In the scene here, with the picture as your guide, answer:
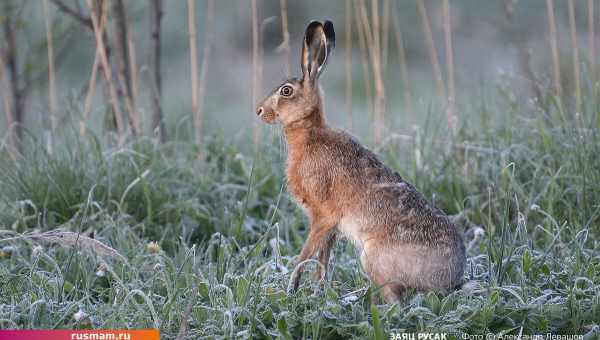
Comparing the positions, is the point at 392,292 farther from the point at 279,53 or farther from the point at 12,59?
the point at 279,53

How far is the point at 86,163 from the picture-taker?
5188mm

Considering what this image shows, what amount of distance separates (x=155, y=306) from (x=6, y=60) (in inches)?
151

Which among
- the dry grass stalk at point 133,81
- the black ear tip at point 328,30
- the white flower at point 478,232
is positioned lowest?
the white flower at point 478,232

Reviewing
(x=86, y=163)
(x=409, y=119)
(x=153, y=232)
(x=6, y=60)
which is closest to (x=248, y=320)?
(x=153, y=232)

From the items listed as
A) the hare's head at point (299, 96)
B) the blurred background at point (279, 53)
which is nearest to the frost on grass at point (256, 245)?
the hare's head at point (299, 96)

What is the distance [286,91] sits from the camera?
4.16m

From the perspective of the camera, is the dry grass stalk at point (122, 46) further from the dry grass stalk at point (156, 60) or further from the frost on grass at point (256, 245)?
the frost on grass at point (256, 245)

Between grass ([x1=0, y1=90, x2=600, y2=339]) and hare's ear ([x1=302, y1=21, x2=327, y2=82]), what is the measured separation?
0.71 m

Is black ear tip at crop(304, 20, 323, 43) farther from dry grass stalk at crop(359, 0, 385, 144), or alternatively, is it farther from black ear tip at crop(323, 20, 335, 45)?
dry grass stalk at crop(359, 0, 385, 144)

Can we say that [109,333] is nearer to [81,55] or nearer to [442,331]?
[442,331]

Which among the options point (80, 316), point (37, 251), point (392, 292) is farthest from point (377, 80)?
point (80, 316)

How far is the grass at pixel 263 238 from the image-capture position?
→ 11.2 ft

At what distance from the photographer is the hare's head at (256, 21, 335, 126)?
13.5 feet

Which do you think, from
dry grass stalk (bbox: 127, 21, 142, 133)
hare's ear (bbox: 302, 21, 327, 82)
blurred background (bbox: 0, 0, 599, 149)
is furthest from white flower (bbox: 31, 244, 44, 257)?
blurred background (bbox: 0, 0, 599, 149)
